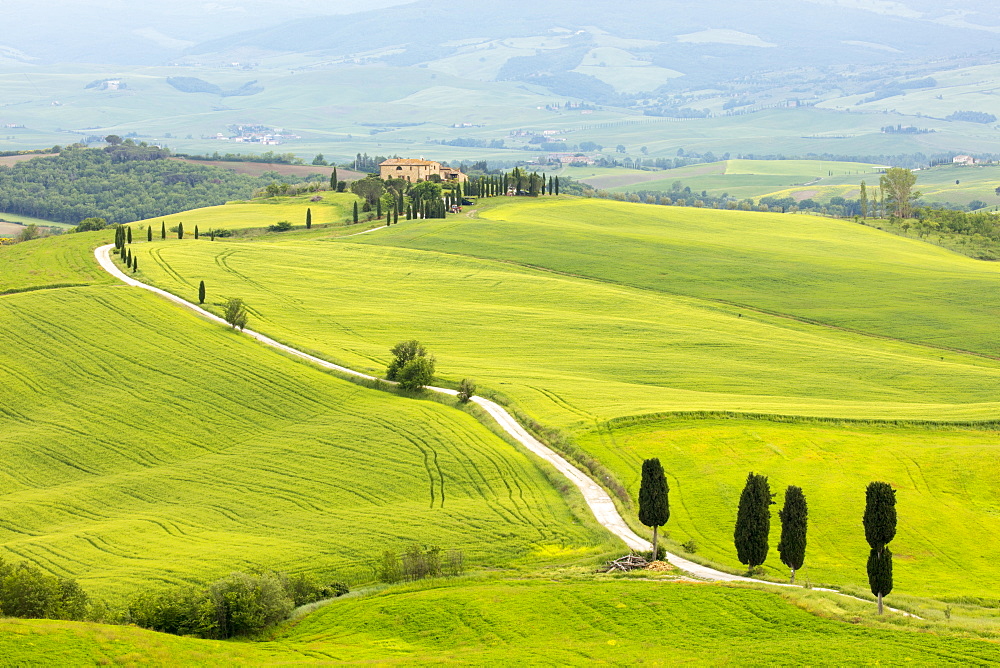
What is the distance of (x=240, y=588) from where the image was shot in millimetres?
41281

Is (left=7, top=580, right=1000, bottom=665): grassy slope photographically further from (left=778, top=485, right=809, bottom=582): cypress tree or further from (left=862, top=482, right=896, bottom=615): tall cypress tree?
(left=778, top=485, right=809, bottom=582): cypress tree

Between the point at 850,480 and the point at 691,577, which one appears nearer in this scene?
the point at 691,577

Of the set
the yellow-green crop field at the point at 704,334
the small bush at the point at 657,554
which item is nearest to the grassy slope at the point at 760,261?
the yellow-green crop field at the point at 704,334

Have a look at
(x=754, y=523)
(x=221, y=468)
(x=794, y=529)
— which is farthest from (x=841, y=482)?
(x=221, y=468)

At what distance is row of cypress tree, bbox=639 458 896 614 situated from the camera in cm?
4103

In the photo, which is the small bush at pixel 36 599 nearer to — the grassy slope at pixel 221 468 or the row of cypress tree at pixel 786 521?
the grassy slope at pixel 221 468

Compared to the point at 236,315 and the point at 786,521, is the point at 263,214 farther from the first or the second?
the point at 786,521

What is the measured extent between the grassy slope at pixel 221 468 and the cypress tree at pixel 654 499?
3315 mm

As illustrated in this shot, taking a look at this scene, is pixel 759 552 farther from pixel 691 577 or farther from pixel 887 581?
pixel 887 581

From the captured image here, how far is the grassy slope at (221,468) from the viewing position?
5000 cm

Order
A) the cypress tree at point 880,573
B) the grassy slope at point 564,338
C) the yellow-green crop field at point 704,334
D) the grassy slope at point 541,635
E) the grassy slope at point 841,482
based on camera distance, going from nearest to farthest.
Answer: the grassy slope at point 541,635 → the cypress tree at point 880,573 → the grassy slope at point 841,482 → the yellow-green crop field at point 704,334 → the grassy slope at point 564,338

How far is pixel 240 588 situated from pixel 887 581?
24.1 m

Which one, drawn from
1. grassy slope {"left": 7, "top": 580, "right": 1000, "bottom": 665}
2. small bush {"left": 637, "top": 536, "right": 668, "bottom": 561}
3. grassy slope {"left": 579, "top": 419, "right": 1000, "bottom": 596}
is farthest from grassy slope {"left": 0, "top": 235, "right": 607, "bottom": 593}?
grassy slope {"left": 7, "top": 580, "right": 1000, "bottom": 665}

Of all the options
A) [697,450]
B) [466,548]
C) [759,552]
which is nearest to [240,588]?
[466,548]
